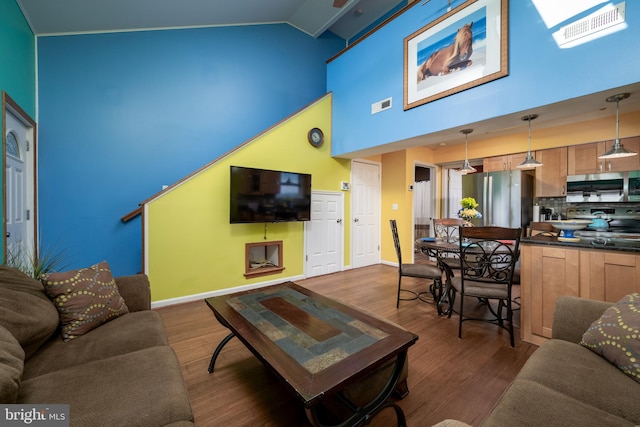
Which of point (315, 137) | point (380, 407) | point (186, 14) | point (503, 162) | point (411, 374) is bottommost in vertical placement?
point (411, 374)

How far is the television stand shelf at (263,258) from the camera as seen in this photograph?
12.8ft

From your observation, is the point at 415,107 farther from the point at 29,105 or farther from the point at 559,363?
the point at 29,105

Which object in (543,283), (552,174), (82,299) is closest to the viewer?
(82,299)

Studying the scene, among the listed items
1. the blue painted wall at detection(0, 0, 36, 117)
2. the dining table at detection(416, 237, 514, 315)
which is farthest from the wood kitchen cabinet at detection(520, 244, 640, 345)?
the blue painted wall at detection(0, 0, 36, 117)

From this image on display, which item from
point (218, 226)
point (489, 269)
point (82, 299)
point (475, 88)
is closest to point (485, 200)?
point (475, 88)

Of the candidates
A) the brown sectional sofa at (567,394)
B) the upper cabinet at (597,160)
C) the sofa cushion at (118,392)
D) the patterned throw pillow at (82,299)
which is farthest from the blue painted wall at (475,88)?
the patterned throw pillow at (82,299)

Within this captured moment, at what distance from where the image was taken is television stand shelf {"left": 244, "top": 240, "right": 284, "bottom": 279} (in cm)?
389

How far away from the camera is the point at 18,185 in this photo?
8.86 feet

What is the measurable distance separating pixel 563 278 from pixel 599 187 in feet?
9.61

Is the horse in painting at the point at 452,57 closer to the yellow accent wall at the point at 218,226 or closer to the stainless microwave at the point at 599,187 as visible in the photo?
the yellow accent wall at the point at 218,226

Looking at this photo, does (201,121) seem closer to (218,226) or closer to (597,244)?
(218,226)

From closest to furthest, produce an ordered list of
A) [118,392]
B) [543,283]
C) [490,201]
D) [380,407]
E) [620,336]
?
[118,392] → [620,336] → [380,407] → [543,283] → [490,201]

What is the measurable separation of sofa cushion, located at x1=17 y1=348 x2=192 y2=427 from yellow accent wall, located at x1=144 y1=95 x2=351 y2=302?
216 cm

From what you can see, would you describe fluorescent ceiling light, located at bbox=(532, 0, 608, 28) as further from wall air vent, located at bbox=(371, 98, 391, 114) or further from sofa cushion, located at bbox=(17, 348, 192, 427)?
sofa cushion, located at bbox=(17, 348, 192, 427)
